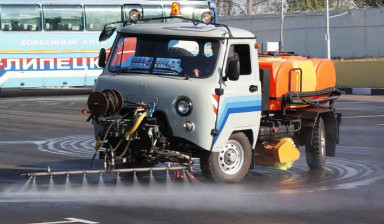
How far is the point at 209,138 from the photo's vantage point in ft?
38.4

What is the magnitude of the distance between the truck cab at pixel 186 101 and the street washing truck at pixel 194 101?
0.04ft

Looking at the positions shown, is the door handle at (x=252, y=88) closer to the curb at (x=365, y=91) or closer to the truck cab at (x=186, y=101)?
the truck cab at (x=186, y=101)

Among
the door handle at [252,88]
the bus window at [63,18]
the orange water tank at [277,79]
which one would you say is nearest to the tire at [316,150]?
the orange water tank at [277,79]

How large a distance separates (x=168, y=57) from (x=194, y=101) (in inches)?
33.2

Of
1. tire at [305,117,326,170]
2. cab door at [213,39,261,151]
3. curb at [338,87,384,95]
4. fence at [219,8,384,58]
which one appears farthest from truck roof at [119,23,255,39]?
fence at [219,8,384,58]

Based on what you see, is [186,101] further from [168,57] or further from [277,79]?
[277,79]

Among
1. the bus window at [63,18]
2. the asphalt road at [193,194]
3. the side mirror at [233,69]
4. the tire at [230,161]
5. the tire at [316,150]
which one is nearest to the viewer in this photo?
the asphalt road at [193,194]

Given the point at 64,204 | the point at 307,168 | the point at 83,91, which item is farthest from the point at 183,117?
the point at 83,91

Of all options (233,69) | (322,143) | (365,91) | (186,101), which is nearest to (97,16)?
(365,91)

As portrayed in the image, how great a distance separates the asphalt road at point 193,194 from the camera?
965 centimetres

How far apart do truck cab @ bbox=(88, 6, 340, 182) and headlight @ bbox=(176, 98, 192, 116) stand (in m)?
0.01

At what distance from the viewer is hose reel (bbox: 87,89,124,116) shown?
11375mm

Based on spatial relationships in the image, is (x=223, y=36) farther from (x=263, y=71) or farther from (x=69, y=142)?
(x=69, y=142)

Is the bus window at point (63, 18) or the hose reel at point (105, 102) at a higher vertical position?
the bus window at point (63, 18)
